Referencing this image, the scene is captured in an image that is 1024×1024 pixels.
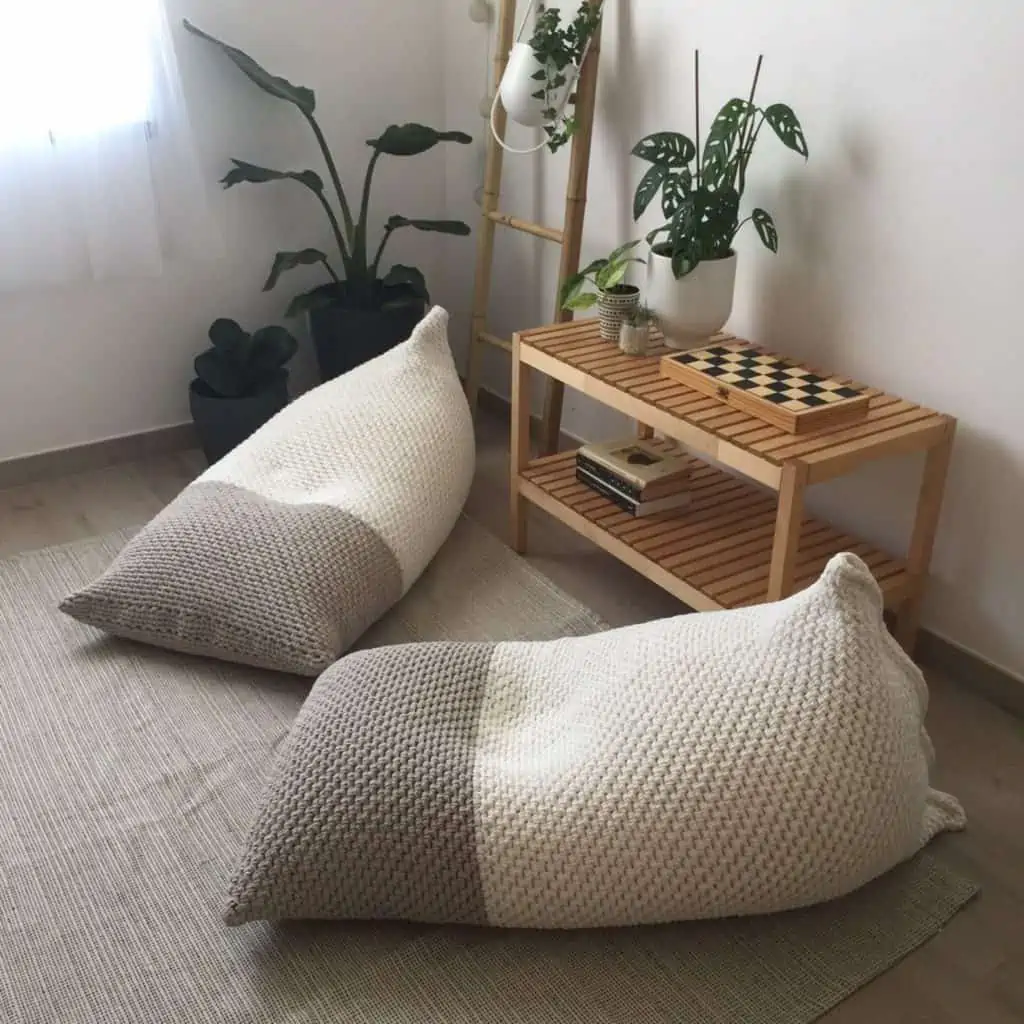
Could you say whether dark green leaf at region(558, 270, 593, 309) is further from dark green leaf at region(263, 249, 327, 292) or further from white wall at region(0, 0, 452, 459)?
white wall at region(0, 0, 452, 459)

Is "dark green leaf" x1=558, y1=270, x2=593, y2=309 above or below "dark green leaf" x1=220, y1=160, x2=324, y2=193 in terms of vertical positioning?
below

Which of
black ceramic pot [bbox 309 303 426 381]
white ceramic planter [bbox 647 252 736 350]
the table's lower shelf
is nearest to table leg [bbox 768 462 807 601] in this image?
the table's lower shelf

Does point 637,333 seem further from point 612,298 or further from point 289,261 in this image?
point 289,261

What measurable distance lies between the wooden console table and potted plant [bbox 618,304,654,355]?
0.02 metres

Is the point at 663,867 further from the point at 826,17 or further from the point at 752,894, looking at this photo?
the point at 826,17

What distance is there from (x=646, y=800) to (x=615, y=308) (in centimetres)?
111

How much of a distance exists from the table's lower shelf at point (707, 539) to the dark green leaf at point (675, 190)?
57 centimetres

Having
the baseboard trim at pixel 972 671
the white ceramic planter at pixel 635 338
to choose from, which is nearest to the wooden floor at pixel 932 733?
the baseboard trim at pixel 972 671

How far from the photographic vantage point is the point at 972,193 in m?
1.77

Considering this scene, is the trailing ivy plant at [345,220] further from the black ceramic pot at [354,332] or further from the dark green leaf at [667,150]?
the dark green leaf at [667,150]

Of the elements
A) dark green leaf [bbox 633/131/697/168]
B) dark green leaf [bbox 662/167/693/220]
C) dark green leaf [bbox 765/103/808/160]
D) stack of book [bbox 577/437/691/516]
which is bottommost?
stack of book [bbox 577/437/691/516]

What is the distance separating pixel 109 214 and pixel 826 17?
5.06 ft

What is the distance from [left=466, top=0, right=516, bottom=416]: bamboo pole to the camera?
2.62 m

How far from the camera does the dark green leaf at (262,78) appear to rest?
2.52 meters
